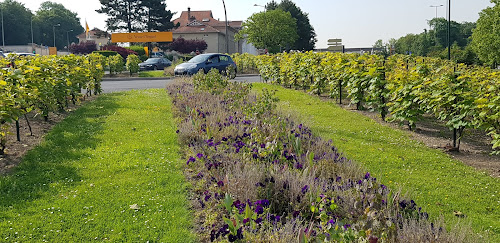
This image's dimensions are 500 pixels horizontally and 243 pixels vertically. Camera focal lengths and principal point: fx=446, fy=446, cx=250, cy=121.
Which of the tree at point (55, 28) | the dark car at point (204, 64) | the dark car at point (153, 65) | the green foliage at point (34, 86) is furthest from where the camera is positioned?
the tree at point (55, 28)

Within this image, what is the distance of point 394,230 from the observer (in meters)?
3.20

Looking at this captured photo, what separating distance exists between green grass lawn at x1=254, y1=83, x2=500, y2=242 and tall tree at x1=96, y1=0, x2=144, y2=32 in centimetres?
6036

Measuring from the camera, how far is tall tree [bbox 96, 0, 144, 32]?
2559 inches

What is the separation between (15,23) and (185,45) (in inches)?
1693

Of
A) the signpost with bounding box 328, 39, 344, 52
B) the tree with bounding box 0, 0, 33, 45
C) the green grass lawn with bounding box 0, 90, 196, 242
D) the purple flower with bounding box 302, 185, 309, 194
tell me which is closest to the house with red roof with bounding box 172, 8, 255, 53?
the tree with bounding box 0, 0, 33, 45

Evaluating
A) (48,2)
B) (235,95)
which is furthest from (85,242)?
(48,2)

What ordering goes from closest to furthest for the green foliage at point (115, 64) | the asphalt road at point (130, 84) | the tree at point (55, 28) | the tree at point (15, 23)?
1. the asphalt road at point (130, 84)
2. the green foliage at point (115, 64)
3. the tree at point (15, 23)
4. the tree at point (55, 28)

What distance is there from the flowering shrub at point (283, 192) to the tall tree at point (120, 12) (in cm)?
6247

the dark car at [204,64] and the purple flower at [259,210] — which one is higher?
the dark car at [204,64]

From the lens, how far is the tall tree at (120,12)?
65000 mm

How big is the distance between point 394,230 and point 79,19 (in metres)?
142

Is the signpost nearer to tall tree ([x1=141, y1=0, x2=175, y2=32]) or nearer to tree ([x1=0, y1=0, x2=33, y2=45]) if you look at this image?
tall tree ([x1=141, y1=0, x2=175, y2=32])

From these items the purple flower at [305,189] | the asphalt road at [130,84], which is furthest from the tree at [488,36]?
the purple flower at [305,189]

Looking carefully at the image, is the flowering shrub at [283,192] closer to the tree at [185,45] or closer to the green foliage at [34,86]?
the green foliage at [34,86]
